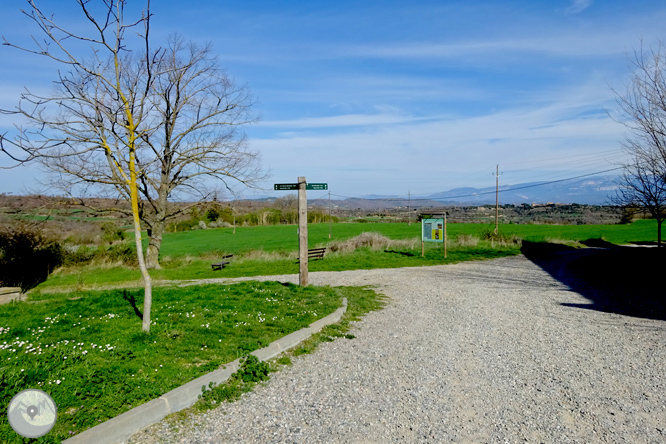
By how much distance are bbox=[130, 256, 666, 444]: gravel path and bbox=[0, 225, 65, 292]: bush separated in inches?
651

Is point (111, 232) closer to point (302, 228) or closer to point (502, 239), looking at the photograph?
point (302, 228)

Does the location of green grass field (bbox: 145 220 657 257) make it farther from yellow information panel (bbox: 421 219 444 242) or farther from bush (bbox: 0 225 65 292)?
bush (bbox: 0 225 65 292)

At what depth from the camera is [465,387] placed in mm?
5629

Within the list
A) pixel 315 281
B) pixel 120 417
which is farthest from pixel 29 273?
pixel 120 417

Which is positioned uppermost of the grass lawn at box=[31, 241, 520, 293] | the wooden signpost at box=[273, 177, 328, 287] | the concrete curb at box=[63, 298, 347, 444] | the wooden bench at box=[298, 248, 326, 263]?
the wooden signpost at box=[273, 177, 328, 287]

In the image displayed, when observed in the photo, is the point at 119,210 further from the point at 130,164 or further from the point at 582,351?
the point at 582,351

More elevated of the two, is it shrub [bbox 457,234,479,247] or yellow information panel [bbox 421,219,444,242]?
yellow information panel [bbox 421,219,444,242]

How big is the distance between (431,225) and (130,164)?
19.3 meters

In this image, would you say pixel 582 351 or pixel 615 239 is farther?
pixel 615 239

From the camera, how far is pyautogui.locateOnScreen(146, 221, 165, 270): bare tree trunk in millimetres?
22719

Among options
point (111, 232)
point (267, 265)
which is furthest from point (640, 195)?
point (111, 232)

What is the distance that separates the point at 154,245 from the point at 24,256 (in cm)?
569

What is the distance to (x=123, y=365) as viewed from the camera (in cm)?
552

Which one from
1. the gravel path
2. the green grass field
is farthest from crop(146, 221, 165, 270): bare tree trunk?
the gravel path
